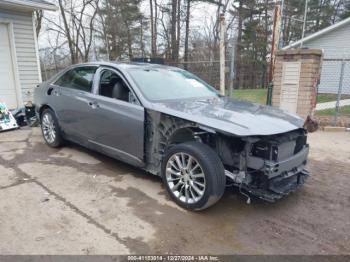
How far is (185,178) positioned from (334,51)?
17075mm

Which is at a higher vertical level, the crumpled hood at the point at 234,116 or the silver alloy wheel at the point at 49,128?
the crumpled hood at the point at 234,116

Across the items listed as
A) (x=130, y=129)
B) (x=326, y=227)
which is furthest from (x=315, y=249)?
(x=130, y=129)

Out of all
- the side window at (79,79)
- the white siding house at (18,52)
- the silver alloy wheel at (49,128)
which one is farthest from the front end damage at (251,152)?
the white siding house at (18,52)

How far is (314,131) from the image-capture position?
6.98 metres

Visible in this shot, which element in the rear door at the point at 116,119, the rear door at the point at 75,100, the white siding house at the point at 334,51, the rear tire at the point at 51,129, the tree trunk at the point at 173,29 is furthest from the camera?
the tree trunk at the point at 173,29

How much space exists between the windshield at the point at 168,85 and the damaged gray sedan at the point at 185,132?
16 millimetres

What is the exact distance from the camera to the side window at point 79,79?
448 centimetres

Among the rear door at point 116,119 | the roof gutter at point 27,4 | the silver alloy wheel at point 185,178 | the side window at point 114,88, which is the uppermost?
the roof gutter at point 27,4

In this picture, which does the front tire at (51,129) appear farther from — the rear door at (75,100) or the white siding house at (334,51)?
the white siding house at (334,51)

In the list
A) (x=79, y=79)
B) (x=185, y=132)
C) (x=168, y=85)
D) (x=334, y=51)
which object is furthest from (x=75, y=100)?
(x=334, y=51)

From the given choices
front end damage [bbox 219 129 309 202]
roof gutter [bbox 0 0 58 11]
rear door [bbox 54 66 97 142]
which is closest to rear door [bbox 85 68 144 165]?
rear door [bbox 54 66 97 142]

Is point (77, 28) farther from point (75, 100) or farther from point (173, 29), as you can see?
point (75, 100)

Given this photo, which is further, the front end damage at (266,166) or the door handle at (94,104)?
the door handle at (94,104)

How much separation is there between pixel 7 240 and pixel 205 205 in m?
1.88
